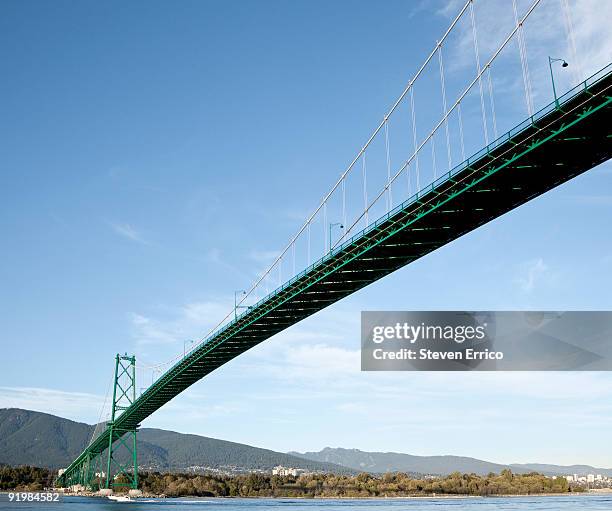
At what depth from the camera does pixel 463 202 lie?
23.3 metres

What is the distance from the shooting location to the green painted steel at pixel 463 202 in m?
18.4

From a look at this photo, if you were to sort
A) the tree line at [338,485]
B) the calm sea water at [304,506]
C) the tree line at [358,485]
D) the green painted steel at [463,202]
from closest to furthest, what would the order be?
the green painted steel at [463,202], the calm sea water at [304,506], the tree line at [338,485], the tree line at [358,485]

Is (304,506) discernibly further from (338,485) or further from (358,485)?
(338,485)

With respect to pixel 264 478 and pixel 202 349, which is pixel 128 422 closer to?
pixel 202 349

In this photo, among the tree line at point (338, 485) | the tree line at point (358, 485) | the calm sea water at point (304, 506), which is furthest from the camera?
the tree line at point (358, 485)

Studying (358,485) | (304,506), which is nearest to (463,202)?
(304,506)

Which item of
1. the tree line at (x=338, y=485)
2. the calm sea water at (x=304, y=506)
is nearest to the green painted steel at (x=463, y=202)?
the calm sea water at (x=304, y=506)

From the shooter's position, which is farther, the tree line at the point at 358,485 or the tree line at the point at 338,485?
the tree line at the point at 358,485

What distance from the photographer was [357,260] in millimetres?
29094

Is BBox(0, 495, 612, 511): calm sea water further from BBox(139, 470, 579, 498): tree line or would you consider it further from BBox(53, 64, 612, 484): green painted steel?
BBox(139, 470, 579, 498): tree line

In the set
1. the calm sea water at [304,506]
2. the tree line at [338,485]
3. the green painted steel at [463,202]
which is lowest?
the calm sea water at [304,506]

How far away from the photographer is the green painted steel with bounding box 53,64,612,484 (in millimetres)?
18359

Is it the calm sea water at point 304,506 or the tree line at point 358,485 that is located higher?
the tree line at point 358,485

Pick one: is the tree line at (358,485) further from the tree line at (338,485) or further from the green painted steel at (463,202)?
the green painted steel at (463,202)
